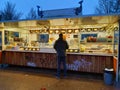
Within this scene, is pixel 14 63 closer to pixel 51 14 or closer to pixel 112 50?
pixel 51 14

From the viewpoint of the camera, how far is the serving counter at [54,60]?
8566 millimetres

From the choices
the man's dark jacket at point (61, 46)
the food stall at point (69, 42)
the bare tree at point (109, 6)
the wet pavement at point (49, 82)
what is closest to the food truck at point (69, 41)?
the food stall at point (69, 42)

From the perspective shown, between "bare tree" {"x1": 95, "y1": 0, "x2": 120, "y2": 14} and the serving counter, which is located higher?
"bare tree" {"x1": 95, "y1": 0, "x2": 120, "y2": 14}

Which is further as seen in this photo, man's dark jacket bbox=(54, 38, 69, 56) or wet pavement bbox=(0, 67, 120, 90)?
man's dark jacket bbox=(54, 38, 69, 56)

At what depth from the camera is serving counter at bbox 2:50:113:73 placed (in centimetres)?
857

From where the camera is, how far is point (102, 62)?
853cm

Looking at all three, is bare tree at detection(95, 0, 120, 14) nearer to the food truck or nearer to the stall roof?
the food truck

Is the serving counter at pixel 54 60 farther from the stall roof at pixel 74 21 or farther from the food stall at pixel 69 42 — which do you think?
the stall roof at pixel 74 21

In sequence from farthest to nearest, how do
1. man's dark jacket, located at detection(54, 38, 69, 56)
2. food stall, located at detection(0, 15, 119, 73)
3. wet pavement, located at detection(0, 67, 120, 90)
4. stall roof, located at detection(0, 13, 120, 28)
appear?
food stall, located at detection(0, 15, 119, 73) < man's dark jacket, located at detection(54, 38, 69, 56) < stall roof, located at detection(0, 13, 120, 28) < wet pavement, located at detection(0, 67, 120, 90)

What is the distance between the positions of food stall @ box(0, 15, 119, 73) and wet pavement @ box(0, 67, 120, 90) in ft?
2.14

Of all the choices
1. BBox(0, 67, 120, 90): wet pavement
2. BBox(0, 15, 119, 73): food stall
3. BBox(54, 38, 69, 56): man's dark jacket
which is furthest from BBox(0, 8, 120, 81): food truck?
BBox(54, 38, 69, 56): man's dark jacket

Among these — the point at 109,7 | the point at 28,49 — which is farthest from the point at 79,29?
the point at 109,7

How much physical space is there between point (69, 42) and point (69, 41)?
0.16ft

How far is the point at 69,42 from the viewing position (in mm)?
10391
